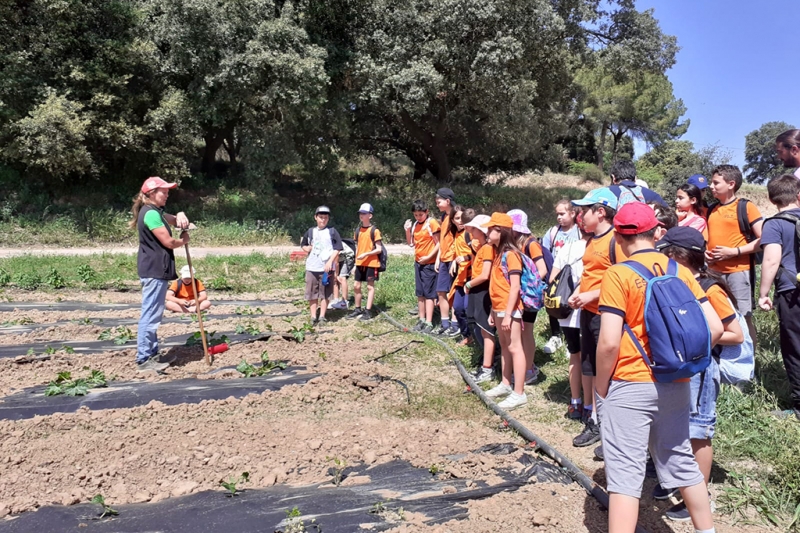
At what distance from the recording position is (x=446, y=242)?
8.07 m

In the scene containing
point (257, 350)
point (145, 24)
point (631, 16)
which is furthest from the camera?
point (631, 16)

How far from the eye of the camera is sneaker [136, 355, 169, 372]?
641 cm

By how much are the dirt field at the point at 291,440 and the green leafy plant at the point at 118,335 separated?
517 mm

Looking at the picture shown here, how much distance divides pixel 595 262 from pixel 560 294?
929 mm

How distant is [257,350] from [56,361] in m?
2.26

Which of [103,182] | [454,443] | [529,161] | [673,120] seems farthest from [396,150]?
[673,120]

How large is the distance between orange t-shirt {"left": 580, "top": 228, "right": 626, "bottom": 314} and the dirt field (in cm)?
133

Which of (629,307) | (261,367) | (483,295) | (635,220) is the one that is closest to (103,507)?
(261,367)

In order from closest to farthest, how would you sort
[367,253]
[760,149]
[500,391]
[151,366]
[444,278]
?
[500,391]
[151,366]
[444,278]
[367,253]
[760,149]

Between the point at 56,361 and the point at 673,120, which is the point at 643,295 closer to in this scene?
the point at 56,361

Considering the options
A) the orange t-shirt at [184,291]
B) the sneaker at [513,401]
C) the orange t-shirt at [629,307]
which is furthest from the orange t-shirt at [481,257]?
the orange t-shirt at [184,291]

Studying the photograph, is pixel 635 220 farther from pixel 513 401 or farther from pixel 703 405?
pixel 513 401

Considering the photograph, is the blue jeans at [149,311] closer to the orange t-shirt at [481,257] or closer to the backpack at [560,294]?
the orange t-shirt at [481,257]

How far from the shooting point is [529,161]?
34.0 metres
